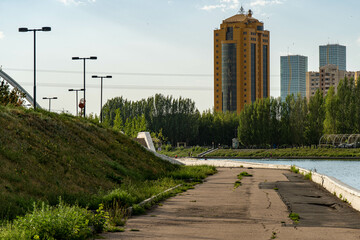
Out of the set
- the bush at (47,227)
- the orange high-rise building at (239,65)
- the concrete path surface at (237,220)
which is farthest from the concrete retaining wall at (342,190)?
the orange high-rise building at (239,65)

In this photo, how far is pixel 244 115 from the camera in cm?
11494

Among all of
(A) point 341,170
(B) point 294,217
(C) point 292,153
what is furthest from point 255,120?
(B) point 294,217

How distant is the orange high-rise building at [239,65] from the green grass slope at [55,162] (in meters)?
154

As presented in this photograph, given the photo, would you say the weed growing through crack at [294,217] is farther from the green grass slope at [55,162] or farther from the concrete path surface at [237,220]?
the green grass slope at [55,162]

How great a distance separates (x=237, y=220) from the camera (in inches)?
584

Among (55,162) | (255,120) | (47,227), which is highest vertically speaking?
(255,120)

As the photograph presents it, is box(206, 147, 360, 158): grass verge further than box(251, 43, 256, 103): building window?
No

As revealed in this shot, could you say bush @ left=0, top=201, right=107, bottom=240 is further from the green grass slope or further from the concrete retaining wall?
the concrete retaining wall

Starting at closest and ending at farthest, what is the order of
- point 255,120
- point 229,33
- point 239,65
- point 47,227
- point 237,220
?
1. point 47,227
2. point 237,220
3. point 255,120
4. point 239,65
5. point 229,33

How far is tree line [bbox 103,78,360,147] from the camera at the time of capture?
9506 cm

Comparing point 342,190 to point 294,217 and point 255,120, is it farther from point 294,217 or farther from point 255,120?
point 255,120

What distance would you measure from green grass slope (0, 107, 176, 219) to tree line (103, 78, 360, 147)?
47947 mm

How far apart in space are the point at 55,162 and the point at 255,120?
308 ft

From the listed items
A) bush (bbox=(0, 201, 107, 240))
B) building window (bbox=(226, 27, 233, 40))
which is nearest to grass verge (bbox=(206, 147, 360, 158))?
building window (bbox=(226, 27, 233, 40))
